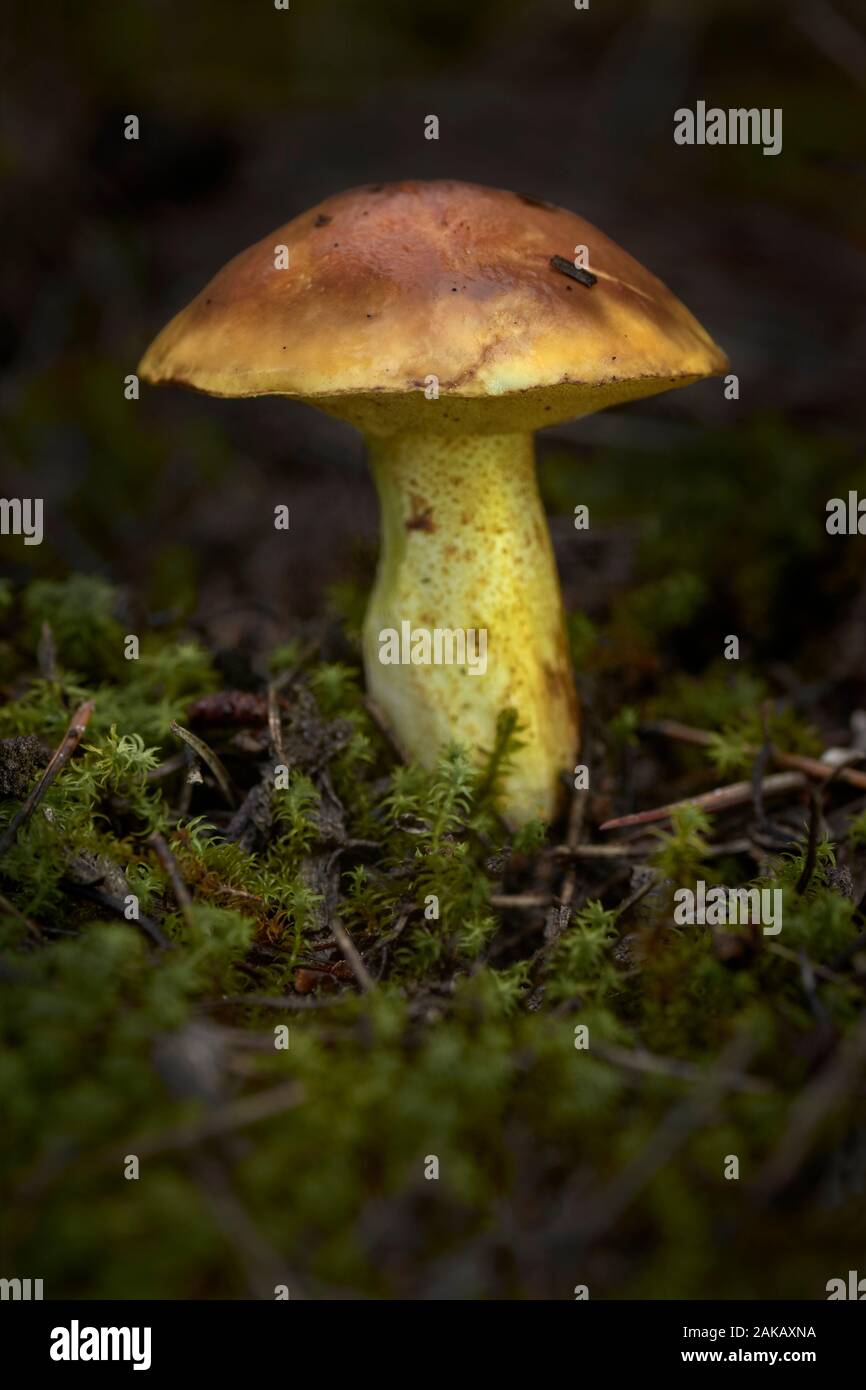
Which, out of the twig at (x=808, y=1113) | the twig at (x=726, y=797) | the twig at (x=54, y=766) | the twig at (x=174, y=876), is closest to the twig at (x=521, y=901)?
the twig at (x=726, y=797)

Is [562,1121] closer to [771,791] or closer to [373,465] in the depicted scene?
[771,791]

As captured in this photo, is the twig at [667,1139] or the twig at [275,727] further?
the twig at [275,727]

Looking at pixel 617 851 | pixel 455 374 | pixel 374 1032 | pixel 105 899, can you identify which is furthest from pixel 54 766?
pixel 617 851

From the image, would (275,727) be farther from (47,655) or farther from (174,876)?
(47,655)

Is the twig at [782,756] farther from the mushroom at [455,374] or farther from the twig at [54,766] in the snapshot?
the twig at [54,766]

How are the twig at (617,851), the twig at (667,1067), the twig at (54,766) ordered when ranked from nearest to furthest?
the twig at (667,1067), the twig at (54,766), the twig at (617,851)

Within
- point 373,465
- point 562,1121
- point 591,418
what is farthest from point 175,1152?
point 591,418

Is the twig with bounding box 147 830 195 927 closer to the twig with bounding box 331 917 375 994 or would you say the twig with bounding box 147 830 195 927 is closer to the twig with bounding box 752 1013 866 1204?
the twig with bounding box 331 917 375 994
